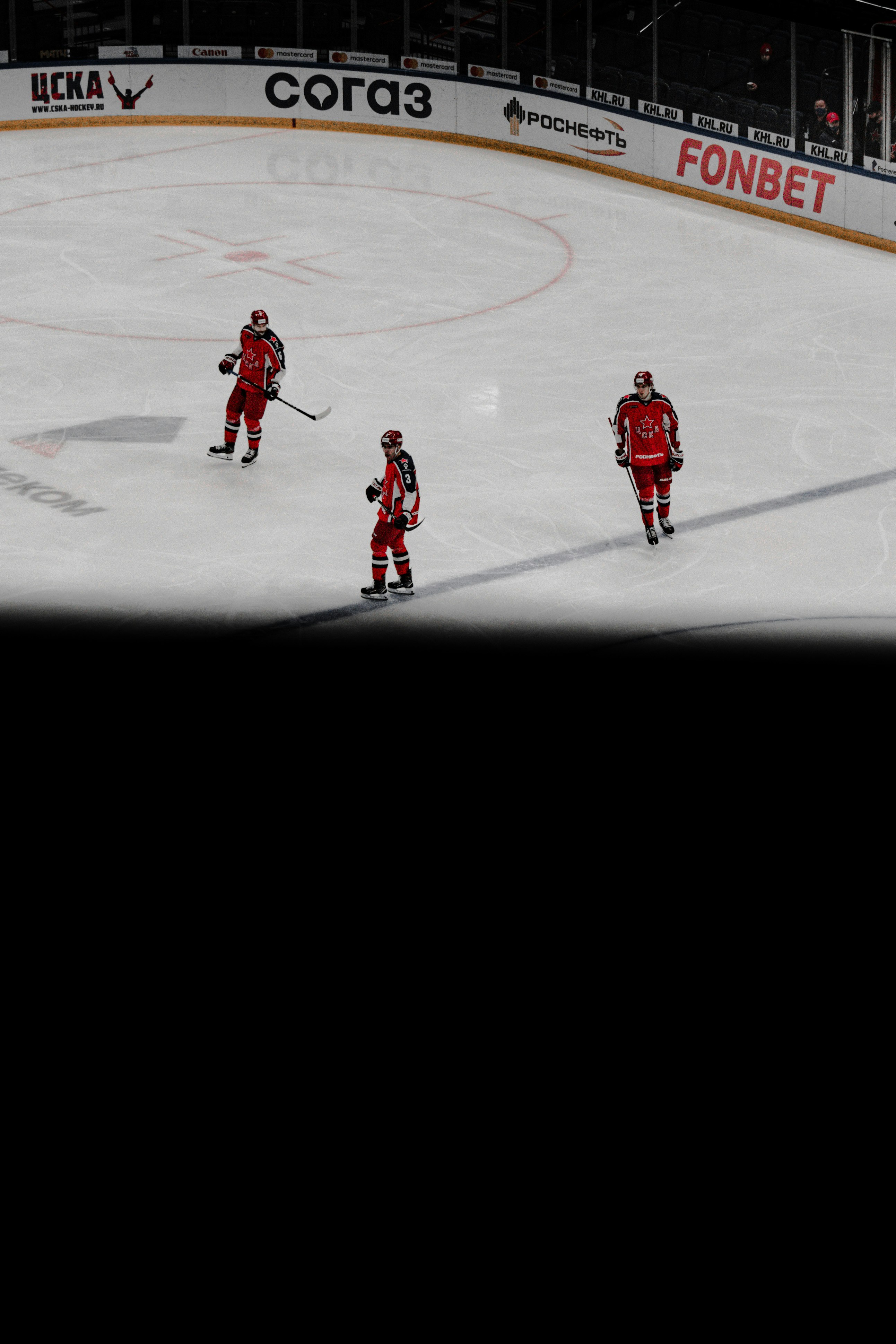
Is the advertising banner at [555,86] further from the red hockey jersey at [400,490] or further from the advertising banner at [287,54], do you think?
the red hockey jersey at [400,490]

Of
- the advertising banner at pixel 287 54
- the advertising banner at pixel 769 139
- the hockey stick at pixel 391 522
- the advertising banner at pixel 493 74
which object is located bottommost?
the hockey stick at pixel 391 522

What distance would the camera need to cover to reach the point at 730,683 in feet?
26.6

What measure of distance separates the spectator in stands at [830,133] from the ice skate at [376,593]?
11070mm

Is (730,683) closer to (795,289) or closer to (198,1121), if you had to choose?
(198,1121)

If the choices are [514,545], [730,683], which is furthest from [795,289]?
[730,683]

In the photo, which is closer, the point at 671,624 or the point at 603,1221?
the point at 603,1221

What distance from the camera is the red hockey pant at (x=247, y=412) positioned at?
436 inches

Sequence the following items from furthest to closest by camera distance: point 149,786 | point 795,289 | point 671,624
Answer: point 795,289
point 671,624
point 149,786

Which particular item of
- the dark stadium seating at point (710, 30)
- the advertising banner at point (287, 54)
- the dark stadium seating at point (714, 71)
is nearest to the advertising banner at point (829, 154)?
the dark stadium seating at point (714, 71)

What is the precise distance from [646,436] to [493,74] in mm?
14697

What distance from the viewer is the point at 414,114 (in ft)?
76.7

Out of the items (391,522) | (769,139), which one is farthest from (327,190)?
(391,522)

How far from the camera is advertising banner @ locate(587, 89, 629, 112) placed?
20906 millimetres

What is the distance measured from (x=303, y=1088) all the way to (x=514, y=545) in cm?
585
